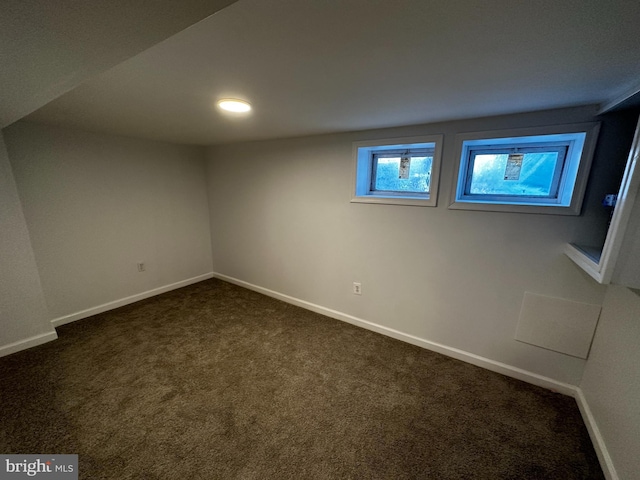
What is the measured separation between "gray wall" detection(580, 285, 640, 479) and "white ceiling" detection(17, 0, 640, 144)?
1.21m

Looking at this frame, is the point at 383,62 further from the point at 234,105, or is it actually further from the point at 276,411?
the point at 276,411

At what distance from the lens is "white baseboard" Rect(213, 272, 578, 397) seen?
1.80 metres

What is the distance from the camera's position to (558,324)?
1726mm

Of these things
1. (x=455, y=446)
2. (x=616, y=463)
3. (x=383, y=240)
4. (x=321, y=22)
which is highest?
(x=321, y=22)

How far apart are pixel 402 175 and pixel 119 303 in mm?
3568

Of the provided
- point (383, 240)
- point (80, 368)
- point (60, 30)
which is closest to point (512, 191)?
point (383, 240)

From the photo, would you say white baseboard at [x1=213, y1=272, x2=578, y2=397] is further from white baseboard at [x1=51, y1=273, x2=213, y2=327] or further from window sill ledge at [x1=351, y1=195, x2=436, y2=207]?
white baseboard at [x1=51, y1=273, x2=213, y2=327]

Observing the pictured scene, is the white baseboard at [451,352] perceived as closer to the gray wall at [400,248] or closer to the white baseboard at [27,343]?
the gray wall at [400,248]

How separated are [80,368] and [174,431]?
1.14 meters

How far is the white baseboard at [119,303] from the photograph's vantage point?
8.34ft

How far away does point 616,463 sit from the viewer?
48.2 inches

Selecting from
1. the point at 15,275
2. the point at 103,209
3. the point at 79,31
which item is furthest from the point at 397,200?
the point at 15,275

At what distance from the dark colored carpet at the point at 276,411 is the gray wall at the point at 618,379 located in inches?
7.3

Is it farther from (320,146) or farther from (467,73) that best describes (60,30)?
(320,146)
